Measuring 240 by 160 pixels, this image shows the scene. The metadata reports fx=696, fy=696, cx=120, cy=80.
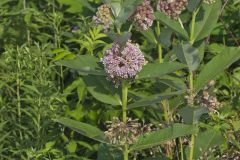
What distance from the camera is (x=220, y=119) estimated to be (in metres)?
3.79

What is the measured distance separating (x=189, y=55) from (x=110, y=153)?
68 centimetres

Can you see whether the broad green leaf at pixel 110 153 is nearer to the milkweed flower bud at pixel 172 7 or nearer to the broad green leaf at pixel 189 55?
the broad green leaf at pixel 189 55

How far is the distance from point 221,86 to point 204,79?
1514 millimetres

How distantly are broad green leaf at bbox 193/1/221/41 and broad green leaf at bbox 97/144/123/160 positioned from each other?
0.70 meters

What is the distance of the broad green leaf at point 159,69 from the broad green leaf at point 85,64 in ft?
0.62

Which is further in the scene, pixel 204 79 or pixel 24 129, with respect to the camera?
pixel 24 129

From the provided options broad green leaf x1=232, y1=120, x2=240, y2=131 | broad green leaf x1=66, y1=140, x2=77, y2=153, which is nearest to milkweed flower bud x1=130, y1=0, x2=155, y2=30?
broad green leaf x1=232, y1=120, x2=240, y2=131

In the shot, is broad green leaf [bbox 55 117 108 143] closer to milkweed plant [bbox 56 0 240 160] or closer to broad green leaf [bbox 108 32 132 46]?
milkweed plant [bbox 56 0 240 160]

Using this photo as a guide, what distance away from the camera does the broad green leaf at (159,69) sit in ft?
9.95

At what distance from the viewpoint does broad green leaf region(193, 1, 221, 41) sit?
3305 millimetres

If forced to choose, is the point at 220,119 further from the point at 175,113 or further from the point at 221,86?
the point at 221,86

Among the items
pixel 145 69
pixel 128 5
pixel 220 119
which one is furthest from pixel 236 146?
pixel 128 5

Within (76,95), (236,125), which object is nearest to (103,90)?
(236,125)

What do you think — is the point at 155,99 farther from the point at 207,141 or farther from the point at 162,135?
the point at 207,141
